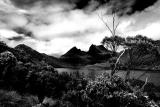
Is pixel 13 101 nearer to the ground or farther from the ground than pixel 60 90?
nearer to the ground

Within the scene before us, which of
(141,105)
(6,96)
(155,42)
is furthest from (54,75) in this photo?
(155,42)

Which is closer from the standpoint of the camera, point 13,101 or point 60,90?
point 13,101

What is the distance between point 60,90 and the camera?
1770 cm

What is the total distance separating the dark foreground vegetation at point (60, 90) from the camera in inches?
524

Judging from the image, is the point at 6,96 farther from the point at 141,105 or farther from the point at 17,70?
the point at 141,105

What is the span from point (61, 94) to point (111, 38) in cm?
1229

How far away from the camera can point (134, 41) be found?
24.8 meters

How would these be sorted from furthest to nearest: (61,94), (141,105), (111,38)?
(111,38) → (61,94) → (141,105)

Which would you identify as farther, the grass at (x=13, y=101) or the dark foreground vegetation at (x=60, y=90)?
the dark foreground vegetation at (x=60, y=90)

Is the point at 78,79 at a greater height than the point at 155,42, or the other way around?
the point at 155,42

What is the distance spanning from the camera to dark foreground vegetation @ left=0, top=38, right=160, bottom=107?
13312mm

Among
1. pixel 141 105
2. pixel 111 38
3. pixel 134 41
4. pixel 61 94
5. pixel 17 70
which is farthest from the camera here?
pixel 111 38

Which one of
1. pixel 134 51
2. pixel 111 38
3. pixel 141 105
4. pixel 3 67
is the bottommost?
pixel 141 105

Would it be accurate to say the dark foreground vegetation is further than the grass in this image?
Yes
